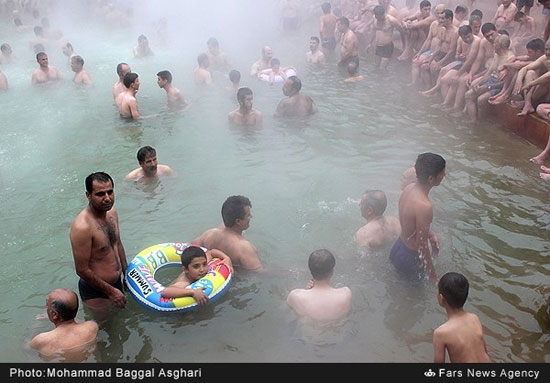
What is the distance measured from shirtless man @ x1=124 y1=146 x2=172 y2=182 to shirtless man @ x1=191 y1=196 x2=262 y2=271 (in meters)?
2.10

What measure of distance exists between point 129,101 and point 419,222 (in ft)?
21.9

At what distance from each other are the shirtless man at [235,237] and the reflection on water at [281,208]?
10.9 inches

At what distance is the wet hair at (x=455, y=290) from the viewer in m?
3.24

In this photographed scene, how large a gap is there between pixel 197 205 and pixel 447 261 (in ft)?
11.3

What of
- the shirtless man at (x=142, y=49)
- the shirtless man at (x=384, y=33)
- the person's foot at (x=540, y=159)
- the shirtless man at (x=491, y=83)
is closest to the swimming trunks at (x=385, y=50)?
the shirtless man at (x=384, y=33)

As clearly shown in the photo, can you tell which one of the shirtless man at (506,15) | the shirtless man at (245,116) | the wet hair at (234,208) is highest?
the shirtless man at (506,15)

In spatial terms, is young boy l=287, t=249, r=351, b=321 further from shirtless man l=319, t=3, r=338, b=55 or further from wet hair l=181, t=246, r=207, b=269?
shirtless man l=319, t=3, r=338, b=55

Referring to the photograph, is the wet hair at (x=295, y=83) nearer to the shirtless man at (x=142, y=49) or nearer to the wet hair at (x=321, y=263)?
the wet hair at (x=321, y=263)

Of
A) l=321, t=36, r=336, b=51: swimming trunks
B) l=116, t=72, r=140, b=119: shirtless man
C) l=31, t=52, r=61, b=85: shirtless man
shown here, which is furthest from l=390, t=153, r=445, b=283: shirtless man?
→ l=321, t=36, r=336, b=51: swimming trunks

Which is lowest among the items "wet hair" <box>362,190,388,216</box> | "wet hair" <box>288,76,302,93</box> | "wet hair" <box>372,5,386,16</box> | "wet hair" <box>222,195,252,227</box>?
"wet hair" <box>362,190,388,216</box>

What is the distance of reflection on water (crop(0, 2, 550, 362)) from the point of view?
13.9 ft

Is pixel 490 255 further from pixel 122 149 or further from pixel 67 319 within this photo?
pixel 122 149

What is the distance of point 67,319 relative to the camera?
3.88 metres

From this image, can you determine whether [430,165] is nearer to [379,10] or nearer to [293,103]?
[293,103]
